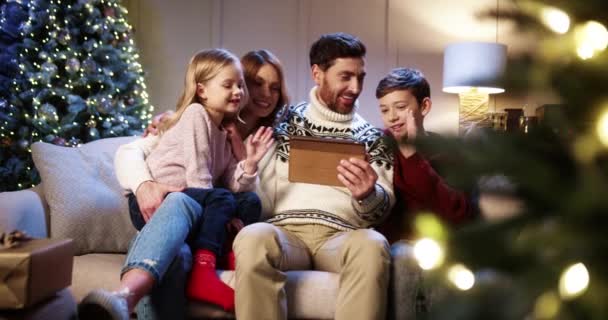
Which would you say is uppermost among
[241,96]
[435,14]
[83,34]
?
[435,14]

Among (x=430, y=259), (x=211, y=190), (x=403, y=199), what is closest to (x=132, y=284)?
(x=211, y=190)

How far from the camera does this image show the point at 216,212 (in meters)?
1.74

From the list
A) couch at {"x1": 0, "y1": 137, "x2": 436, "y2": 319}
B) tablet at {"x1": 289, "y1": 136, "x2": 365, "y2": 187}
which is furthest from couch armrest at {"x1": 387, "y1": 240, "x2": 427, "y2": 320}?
tablet at {"x1": 289, "y1": 136, "x2": 365, "y2": 187}

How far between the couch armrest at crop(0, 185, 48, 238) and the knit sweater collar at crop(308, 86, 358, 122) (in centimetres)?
102

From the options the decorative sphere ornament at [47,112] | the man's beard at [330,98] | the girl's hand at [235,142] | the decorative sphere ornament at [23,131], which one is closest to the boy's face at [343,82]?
the man's beard at [330,98]

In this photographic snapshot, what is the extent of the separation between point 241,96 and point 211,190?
15.3 inches

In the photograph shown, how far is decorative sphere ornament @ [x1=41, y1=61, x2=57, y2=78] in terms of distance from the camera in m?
3.15

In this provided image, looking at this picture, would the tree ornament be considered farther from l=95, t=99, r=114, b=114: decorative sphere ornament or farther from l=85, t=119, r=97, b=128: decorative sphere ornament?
l=85, t=119, r=97, b=128: decorative sphere ornament

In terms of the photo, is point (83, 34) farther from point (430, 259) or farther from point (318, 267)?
point (430, 259)

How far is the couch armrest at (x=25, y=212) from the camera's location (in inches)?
69.8

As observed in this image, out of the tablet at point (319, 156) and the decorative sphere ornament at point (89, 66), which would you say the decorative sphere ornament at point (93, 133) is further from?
the tablet at point (319, 156)

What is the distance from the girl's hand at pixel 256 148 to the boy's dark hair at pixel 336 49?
1.11 feet

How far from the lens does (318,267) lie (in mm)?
1872

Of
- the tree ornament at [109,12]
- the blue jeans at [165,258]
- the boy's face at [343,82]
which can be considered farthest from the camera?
the tree ornament at [109,12]
